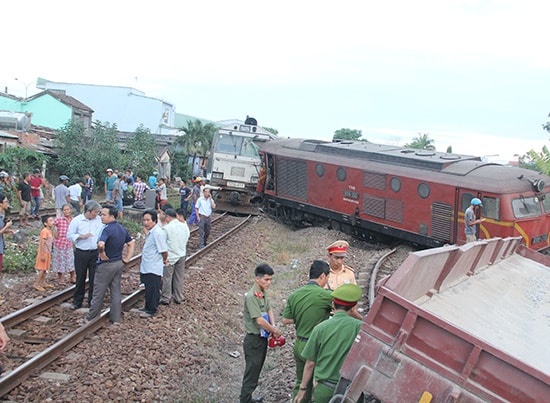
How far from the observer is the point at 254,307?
19.6 feet

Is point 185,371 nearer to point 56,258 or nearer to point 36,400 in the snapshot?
point 36,400

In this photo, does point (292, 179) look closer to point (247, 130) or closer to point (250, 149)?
point (250, 149)

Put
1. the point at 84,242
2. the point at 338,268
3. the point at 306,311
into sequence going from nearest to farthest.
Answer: the point at 306,311
the point at 338,268
the point at 84,242

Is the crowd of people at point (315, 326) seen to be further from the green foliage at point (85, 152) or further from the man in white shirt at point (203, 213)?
the green foliage at point (85, 152)

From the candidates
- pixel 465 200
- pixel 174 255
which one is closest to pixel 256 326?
pixel 174 255

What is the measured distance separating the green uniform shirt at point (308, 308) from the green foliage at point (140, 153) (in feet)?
96.3

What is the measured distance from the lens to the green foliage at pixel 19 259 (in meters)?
11.5

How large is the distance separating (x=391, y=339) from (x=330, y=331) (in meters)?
0.72

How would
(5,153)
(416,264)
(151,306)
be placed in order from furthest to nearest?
(5,153) < (151,306) < (416,264)

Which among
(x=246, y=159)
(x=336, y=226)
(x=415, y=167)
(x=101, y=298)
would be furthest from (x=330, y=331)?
(x=246, y=159)

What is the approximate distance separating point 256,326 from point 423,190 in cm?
990

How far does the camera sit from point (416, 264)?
14.2 ft

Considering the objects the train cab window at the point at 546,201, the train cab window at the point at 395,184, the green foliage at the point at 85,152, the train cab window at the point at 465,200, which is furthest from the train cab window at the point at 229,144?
the train cab window at the point at 546,201

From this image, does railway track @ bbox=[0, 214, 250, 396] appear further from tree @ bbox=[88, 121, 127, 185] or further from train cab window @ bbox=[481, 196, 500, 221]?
tree @ bbox=[88, 121, 127, 185]
